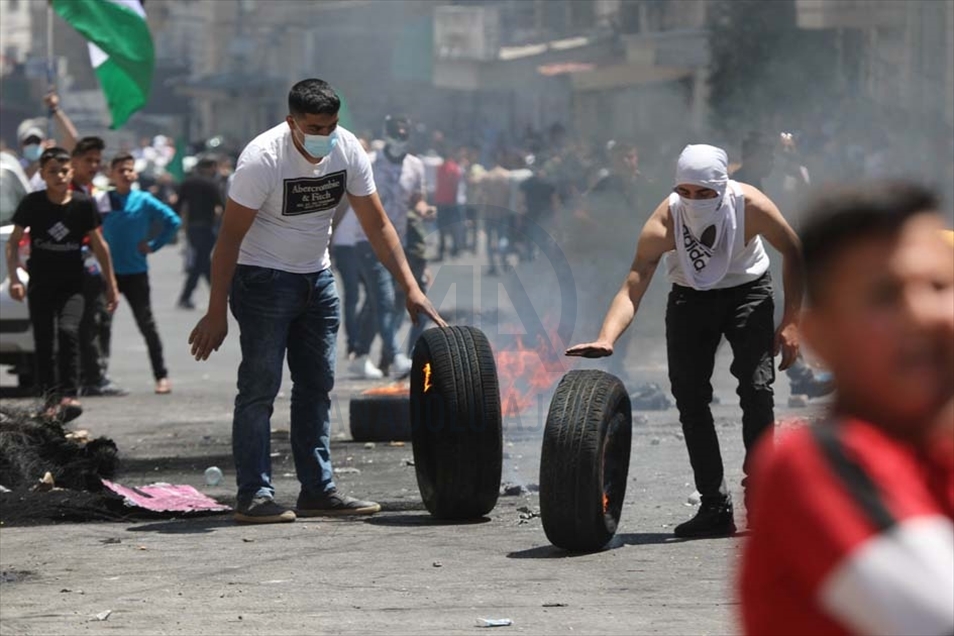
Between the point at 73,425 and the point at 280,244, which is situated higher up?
the point at 280,244

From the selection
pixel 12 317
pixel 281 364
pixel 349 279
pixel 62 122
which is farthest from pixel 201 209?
pixel 281 364

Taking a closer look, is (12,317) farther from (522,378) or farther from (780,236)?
(780,236)

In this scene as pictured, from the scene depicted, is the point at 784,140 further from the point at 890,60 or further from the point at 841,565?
the point at 841,565

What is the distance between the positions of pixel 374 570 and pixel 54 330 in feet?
17.3

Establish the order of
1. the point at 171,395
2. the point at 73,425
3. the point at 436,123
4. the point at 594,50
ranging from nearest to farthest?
the point at 73,425
the point at 171,395
the point at 594,50
the point at 436,123

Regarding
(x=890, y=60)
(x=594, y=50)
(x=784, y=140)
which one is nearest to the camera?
(x=784, y=140)

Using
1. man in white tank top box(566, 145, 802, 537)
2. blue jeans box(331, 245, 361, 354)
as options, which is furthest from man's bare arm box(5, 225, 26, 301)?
man in white tank top box(566, 145, 802, 537)

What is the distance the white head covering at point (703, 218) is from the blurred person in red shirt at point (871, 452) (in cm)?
474

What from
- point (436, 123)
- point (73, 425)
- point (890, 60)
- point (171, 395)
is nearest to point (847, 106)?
point (890, 60)

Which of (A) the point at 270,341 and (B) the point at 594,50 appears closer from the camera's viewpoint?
(A) the point at 270,341

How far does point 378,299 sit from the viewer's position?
13312 mm

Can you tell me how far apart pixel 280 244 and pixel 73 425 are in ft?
13.8

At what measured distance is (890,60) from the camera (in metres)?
16.3

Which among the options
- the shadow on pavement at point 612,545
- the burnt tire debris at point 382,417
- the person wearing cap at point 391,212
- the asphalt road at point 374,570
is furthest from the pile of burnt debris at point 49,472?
the person wearing cap at point 391,212
